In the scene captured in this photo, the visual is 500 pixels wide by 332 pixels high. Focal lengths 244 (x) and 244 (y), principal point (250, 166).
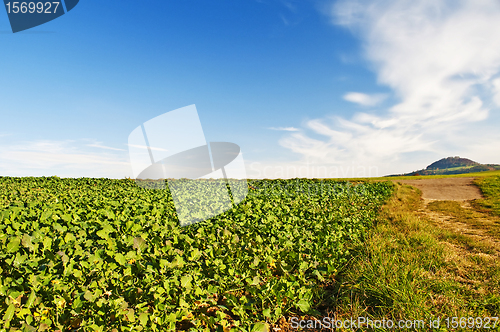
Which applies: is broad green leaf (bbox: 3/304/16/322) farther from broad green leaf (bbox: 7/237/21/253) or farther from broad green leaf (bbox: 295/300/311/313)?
broad green leaf (bbox: 295/300/311/313)

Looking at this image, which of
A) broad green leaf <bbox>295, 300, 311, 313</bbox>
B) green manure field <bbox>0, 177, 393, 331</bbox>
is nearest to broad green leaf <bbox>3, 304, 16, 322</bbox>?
green manure field <bbox>0, 177, 393, 331</bbox>

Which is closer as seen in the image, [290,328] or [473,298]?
[290,328]

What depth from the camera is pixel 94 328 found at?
8.74 ft

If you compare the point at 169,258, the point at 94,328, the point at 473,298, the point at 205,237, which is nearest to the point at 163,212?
the point at 205,237

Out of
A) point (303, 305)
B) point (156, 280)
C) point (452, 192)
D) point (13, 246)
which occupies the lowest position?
point (452, 192)

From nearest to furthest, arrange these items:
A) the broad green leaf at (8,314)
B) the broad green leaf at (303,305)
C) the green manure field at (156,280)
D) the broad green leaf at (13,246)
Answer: the broad green leaf at (8,314) → the green manure field at (156,280) → the broad green leaf at (303,305) → the broad green leaf at (13,246)

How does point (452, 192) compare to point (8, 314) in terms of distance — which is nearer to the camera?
point (8, 314)

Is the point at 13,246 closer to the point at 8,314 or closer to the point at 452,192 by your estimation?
the point at 8,314

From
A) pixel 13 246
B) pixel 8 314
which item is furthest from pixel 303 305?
pixel 13 246


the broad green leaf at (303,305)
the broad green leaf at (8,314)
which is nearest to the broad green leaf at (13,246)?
the broad green leaf at (8,314)

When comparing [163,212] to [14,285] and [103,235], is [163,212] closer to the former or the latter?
[103,235]

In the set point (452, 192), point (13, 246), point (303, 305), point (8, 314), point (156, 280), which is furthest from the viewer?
point (452, 192)

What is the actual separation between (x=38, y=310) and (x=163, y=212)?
4.68m

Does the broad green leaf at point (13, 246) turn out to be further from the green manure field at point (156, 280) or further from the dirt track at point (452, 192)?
the dirt track at point (452, 192)
